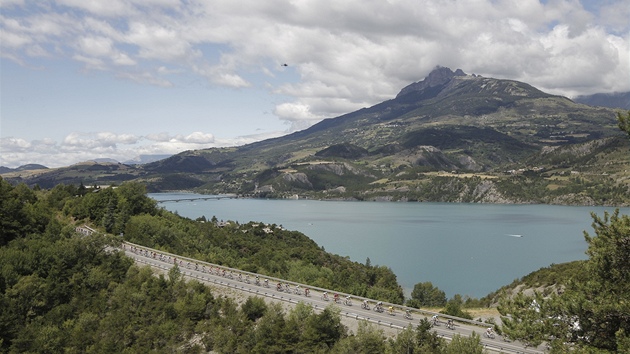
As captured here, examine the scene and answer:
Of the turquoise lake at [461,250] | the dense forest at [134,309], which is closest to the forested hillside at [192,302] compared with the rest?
the dense forest at [134,309]

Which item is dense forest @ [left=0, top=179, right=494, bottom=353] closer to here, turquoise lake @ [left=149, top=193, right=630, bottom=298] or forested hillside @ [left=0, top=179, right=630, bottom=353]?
forested hillside @ [left=0, top=179, right=630, bottom=353]

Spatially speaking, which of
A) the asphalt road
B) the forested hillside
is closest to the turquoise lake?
the forested hillside

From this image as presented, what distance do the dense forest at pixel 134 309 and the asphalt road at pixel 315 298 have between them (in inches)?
101

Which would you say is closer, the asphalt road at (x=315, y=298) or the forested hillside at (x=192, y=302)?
the forested hillside at (x=192, y=302)

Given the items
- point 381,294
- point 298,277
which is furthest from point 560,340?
point 298,277

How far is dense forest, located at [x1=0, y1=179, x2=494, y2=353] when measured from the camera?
37156 mm

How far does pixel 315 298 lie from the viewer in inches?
1885

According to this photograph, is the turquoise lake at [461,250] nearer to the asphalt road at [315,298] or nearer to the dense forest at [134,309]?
the dense forest at [134,309]

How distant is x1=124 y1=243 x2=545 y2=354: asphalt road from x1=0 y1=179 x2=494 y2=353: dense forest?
258cm

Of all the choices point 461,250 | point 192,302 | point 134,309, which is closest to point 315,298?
point 192,302

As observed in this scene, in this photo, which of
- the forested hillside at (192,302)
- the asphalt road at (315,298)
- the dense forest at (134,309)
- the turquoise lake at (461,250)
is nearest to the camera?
the forested hillside at (192,302)

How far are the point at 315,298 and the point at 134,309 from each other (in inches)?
875

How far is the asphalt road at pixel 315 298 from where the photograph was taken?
112 feet

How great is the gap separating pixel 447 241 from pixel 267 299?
4953 inches
